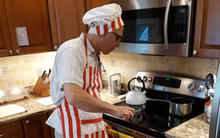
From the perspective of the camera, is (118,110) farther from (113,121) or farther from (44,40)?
(44,40)

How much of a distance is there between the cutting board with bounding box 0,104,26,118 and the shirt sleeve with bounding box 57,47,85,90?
101cm

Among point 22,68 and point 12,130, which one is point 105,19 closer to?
point 12,130

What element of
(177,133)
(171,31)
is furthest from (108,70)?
(177,133)

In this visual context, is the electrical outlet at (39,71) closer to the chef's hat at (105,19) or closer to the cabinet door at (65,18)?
the cabinet door at (65,18)

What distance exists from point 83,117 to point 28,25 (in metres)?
1.18

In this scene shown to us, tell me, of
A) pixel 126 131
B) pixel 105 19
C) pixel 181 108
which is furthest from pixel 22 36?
pixel 181 108

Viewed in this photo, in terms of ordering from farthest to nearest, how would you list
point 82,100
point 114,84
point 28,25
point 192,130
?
point 114,84 → point 28,25 → point 192,130 → point 82,100

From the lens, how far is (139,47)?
1678 millimetres

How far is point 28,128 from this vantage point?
1.82 metres

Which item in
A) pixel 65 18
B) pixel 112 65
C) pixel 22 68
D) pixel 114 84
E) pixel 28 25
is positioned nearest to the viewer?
pixel 28 25

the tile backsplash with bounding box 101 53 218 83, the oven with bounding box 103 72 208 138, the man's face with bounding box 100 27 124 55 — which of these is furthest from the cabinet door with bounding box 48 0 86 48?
the man's face with bounding box 100 27 124 55

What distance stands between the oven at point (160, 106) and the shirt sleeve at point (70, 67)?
0.69m

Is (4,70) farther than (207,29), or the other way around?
(4,70)

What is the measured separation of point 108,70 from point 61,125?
4.39 feet
